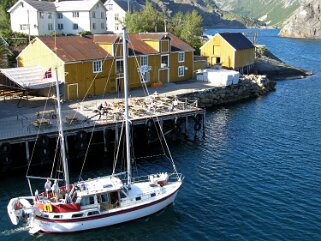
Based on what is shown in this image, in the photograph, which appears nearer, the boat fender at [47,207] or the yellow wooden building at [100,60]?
the boat fender at [47,207]

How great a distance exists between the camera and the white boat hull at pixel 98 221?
105 feet

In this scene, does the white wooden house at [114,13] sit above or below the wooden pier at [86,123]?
above

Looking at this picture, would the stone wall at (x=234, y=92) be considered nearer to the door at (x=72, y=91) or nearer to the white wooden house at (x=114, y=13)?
the door at (x=72, y=91)

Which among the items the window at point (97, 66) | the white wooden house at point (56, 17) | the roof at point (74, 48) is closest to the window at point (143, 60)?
the roof at point (74, 48)

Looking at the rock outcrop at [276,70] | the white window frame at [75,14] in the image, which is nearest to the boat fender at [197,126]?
the rock outcrop at [276,70]

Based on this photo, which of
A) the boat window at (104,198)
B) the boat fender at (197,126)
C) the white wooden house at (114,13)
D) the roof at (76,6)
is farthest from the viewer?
the white wooden house at (114,13)

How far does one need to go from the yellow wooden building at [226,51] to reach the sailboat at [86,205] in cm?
5725

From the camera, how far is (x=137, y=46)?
69.9 metres

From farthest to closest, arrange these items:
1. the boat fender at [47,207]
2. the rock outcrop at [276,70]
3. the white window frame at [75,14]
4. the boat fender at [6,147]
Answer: the rock outcrop at [276,70], the white window frame at [75,14], the boat fender at [6,147], the boat fender at [47,207]

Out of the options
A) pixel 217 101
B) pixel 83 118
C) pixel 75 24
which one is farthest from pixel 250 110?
pixel 75 24

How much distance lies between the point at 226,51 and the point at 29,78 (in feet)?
142

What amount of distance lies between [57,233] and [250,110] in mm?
45847

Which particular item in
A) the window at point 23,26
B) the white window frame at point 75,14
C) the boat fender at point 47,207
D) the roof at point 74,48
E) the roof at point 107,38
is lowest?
the boat fender at point 47,207

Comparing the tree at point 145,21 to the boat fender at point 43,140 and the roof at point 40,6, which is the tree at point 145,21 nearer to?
the roof at point 40,6
